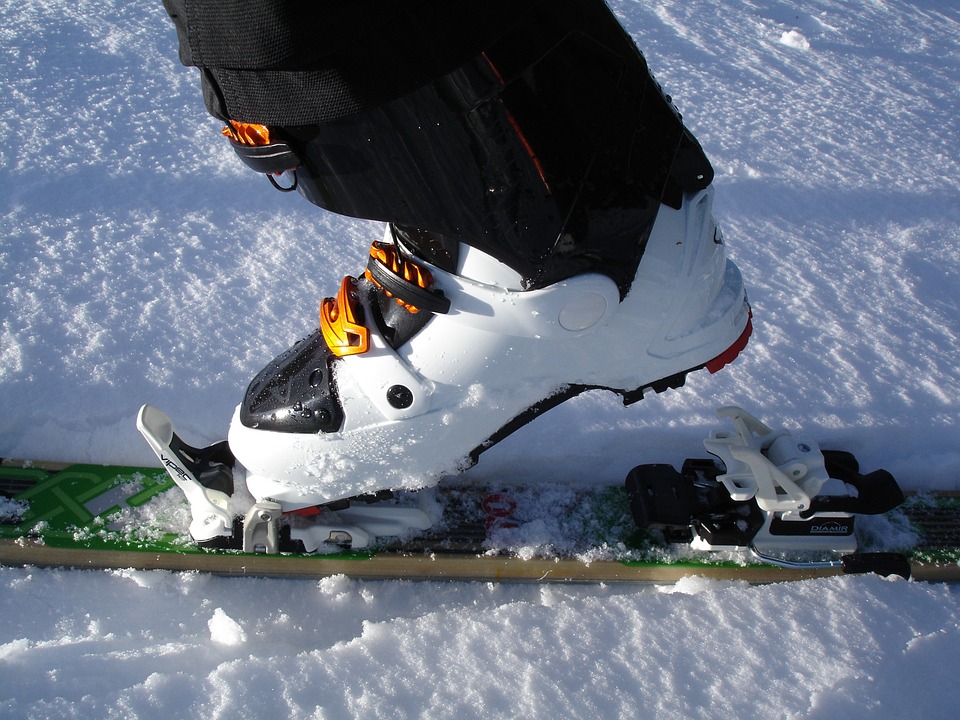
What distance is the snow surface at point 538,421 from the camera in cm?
120

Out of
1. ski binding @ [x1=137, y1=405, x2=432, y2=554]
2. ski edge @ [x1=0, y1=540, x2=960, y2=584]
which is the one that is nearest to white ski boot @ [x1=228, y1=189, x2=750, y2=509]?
ski binding @ [x1=137, y1=405, x2=432, y2=554]

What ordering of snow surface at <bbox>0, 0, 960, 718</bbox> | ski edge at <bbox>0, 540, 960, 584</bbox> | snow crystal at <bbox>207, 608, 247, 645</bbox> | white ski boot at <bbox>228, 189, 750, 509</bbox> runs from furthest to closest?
ski edge at <bbox>0, 540, 960, 584</bbox> < snow crystal at <bbox>207, 608, 247, 645</bbox> < snow surface at <bbox>0, 0, 960, 718</bbox> < white ski boot at <bbox>228, 189, 750, 509</bbox>

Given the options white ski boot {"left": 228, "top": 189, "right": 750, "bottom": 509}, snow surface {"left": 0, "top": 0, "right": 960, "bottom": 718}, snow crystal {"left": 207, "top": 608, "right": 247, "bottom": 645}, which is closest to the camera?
white ski boot {"left": 228, "top": 189, "right": 750, "bottom": 509}

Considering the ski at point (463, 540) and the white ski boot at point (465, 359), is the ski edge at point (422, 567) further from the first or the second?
the white ski boot at point (465, 359)

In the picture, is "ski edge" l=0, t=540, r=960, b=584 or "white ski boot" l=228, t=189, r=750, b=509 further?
"ski edge" l=0, t=540, r=960, b=584

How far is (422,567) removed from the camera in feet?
4.83

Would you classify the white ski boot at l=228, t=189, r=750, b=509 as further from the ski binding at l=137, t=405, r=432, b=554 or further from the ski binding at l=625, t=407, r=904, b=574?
the ski binding at l=625, t=407, r=904, b=574

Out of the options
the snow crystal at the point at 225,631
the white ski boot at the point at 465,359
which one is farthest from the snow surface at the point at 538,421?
the white ski boot at the point at 465,359

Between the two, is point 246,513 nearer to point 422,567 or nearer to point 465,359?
point 422,567

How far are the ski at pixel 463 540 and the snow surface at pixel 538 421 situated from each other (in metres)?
0.04

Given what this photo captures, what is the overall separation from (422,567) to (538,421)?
428 mm

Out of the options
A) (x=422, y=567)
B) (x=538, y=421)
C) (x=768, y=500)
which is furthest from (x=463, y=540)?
(x=768, y=500)

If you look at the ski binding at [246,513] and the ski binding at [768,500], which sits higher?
the ski binding at [768,500]

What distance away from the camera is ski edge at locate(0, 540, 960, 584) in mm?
1456
